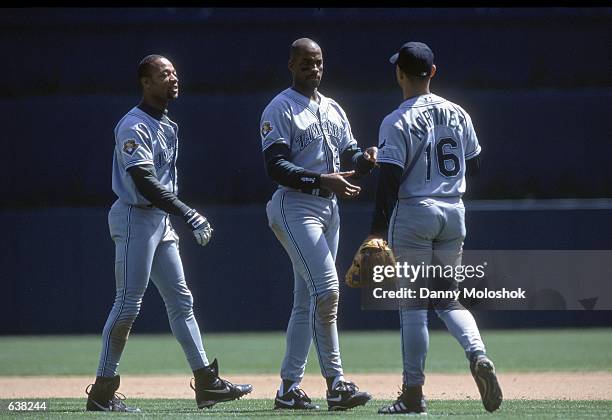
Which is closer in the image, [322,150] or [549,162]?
[322,150]

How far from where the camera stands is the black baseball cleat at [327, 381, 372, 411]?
16.0ft

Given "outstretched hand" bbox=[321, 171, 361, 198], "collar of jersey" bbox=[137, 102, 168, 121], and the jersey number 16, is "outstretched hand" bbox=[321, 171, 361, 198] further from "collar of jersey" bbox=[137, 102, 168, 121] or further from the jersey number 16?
"collar of jersey" bbox=[137, 102, 168, 121]

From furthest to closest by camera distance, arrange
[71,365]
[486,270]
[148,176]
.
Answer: [486,270] → [71,365] → [148,176]

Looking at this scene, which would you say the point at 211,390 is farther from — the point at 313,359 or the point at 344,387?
the point at 313,359

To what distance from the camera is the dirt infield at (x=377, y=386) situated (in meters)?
6.07

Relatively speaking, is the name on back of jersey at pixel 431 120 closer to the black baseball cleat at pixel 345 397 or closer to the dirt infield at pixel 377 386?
the black baseball cleat at pixel 345 397

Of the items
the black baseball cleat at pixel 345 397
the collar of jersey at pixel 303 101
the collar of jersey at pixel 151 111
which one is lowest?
the black baseball cleat at pixel 345 397

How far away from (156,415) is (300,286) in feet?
2.87

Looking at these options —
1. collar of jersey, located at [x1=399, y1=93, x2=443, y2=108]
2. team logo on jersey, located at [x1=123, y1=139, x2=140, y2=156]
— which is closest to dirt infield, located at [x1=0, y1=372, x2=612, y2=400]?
team logo on jersey, located at [x1=123, y1=139, x2=140, y2=156]

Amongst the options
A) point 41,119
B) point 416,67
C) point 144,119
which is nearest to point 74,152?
point 41,119

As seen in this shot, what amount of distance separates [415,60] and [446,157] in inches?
16.1

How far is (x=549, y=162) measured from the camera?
10.7 meters

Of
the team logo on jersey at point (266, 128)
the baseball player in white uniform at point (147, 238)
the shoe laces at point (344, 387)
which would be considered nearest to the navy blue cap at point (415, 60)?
the team logo on jersey at point (266, 128)
